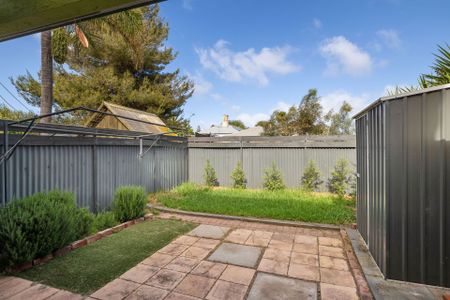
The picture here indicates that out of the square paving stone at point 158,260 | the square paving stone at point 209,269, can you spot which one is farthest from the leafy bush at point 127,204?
the square paving stone at point 209,269

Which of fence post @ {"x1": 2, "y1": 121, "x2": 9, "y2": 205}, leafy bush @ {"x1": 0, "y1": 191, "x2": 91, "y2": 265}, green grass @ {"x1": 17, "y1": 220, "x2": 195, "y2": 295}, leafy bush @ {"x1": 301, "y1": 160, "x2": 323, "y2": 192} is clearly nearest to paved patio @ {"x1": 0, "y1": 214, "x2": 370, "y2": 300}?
green grass @ {"x1": 17, "y1": 220, "x2": 195, "y2": 295}

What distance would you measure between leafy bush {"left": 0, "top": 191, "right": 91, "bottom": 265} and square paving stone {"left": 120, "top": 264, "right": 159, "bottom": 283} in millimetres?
1164

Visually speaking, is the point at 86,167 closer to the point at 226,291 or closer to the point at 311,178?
the point at 226,291

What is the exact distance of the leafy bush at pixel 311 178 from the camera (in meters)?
7.49

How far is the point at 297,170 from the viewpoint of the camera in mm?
7867

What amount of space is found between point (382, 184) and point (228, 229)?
2.79 metres

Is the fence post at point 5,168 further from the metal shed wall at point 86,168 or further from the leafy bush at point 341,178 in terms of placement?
the leafy bush at point 341,178

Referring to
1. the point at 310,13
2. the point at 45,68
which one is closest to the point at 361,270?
the point at 310,13

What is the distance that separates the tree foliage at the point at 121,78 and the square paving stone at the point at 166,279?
11.5 meters

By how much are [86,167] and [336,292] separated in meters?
4.89

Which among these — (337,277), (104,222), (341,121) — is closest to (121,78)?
(104,222)

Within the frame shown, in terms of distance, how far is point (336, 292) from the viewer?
247 cm

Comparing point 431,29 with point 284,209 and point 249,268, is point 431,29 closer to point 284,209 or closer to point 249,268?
point 284,209

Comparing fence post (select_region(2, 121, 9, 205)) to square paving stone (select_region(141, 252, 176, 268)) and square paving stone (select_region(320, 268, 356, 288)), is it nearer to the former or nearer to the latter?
square paving stone (select_region(141, 252, 176, 268))
